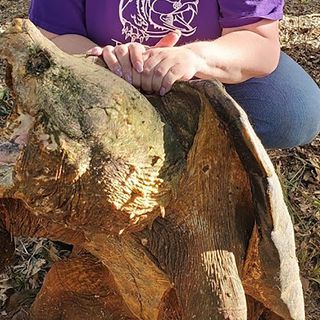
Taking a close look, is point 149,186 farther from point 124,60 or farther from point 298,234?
point 298,234

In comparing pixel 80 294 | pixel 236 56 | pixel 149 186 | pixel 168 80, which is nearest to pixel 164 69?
pixel 168 80

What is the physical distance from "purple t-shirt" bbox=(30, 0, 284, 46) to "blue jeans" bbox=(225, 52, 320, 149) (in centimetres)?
23

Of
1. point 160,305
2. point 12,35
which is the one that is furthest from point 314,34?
point 12,35

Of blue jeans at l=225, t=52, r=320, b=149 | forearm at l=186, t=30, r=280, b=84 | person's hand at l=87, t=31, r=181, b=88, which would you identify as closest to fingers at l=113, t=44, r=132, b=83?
person's hand at l=87, t=31, r=181, b=88

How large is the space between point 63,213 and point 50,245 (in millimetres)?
1082

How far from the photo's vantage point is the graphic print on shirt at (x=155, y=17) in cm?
167

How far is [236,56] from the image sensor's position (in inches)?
58.1

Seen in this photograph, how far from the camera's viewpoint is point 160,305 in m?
1.34

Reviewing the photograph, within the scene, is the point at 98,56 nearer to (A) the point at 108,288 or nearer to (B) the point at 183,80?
(B) the point at 183,80

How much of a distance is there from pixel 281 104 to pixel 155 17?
17.8 inches

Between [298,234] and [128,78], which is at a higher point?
[128,78]

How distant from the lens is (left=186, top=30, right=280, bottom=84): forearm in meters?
1.34

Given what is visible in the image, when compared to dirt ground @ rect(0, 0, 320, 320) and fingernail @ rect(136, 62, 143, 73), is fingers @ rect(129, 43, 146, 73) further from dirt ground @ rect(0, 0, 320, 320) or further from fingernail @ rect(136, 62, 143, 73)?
dirt ground @ rect(0, 0, 320, 320)

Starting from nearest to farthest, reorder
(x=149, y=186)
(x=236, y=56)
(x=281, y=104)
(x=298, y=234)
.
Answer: (x=149, y=186), (x=236, y=56), (x=281, y=104), (x=298, y=234)
